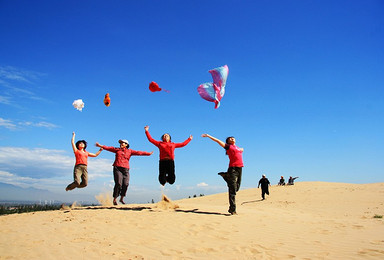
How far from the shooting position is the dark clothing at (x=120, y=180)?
→ 9648mm

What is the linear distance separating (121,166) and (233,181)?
4.32 m

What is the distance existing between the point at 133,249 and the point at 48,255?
1.45 metres

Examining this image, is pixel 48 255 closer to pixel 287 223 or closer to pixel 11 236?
pixel 11 236

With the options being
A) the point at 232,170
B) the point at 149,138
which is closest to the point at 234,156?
the point at 232,170

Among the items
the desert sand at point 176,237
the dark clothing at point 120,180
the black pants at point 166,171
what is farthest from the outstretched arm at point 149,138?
the desert sand at point 176,237

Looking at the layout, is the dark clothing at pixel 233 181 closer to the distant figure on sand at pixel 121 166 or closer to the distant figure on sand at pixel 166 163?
the distant figure on sand at pixel 166 163

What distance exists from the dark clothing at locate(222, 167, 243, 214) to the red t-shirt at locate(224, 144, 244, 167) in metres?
0.14

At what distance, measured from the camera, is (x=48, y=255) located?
4.47m

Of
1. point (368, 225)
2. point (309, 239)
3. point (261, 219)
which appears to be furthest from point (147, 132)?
point (368, 225)

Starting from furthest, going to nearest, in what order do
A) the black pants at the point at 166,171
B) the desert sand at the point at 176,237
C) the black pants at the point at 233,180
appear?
the black pants at the point at 166,171, the black pants at the point at 233,180, the desert sand at the point at 176,237

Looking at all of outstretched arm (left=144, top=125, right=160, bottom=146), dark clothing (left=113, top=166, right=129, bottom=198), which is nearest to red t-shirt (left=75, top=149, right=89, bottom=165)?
dark clothing (left=113, top=166, right=129, bottom=198)

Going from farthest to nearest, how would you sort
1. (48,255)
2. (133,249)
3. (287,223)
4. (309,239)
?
(287,223)
(309,239)
(133,249)
(48,255)

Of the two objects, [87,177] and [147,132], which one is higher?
[147,132]

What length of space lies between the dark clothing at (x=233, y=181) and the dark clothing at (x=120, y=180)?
398 centimetres
